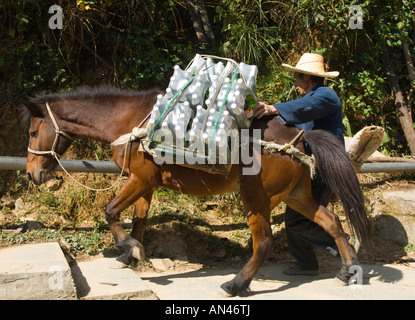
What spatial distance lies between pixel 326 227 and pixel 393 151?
3.77 metres

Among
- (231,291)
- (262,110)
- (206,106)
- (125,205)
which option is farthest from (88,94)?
(231,291)

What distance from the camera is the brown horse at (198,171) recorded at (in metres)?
3.91

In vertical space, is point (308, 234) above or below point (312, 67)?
below

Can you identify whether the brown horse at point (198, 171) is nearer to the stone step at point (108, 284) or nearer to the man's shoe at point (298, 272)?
the stone step at point (108, 284)

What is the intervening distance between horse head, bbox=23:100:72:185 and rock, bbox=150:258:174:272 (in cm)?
146

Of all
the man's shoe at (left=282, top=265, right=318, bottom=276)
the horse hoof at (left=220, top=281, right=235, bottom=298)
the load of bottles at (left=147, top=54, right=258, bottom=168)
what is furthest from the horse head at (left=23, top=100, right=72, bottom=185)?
the man's shoe at (left=282, top=265, right=318, bottom=276)

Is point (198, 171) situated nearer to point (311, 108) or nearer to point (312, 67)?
point (311, 108)

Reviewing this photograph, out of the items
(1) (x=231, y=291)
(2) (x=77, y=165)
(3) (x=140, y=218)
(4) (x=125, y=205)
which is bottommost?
(1) (x=231, y=291)

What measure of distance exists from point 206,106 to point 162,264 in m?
1.94

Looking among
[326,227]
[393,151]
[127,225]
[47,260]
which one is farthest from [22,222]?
[393,151]

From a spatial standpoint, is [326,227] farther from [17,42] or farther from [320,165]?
[17,42]

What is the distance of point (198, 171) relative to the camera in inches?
159

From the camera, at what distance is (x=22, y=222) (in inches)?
A: 201

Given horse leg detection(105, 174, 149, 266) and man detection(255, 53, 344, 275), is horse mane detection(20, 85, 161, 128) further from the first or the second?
man detection(255, 53, 344, 275)
